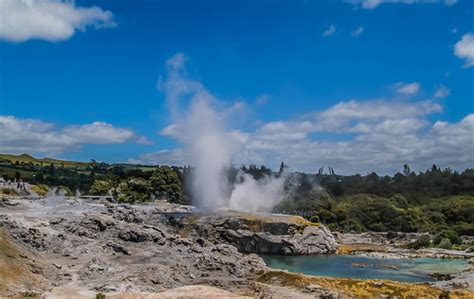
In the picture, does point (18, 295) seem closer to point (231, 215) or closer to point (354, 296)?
point (354, 296)

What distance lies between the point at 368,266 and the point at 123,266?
45017 millimetres

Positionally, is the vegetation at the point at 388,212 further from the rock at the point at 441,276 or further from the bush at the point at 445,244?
the rock at the point at 441,276

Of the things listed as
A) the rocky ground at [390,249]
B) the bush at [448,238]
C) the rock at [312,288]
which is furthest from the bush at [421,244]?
the rock at [312,288]

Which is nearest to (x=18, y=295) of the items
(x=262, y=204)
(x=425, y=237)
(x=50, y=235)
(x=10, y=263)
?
(x=10, y=263)

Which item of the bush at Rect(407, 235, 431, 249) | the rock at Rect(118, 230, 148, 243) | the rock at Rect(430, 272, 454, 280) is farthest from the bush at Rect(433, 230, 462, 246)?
the rock at Rect(118, 230, 148, 243)

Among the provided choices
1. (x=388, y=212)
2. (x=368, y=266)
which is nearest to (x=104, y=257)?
(x=368, y=266)

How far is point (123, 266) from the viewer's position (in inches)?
2469

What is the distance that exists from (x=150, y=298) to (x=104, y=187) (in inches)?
4933

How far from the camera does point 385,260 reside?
327 feet

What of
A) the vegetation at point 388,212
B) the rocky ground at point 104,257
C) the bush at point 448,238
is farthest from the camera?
the vegetation at point 388,212

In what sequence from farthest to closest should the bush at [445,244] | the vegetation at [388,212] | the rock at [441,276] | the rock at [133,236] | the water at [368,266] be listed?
→ 1. the vegetation at [388,212]
2. the bush at [445,244]
3. the water at [368,266]
4. the rock at [133,236]
5. the rock at [441,276]

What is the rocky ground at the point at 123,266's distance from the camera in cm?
5181

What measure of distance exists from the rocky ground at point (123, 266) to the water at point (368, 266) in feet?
51.3

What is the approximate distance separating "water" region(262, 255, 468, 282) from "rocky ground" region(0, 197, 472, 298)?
51.3 feet
